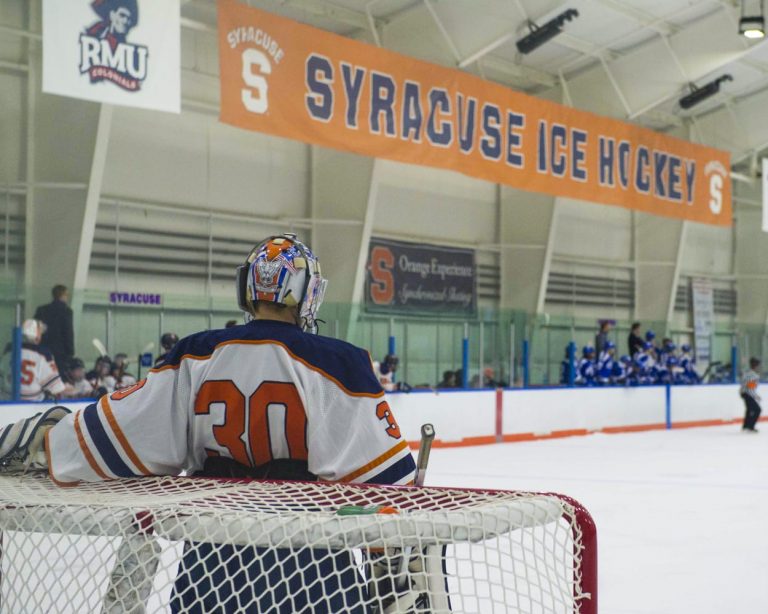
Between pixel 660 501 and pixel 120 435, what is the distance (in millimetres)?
6050

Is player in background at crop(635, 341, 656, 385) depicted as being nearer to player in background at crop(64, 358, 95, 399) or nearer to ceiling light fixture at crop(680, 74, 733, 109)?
ceiling light fixture at crop(680, 74, 733, 109)

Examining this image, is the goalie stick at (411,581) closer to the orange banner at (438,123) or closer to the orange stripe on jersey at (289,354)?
the orange stripe on jersey at (289,354)

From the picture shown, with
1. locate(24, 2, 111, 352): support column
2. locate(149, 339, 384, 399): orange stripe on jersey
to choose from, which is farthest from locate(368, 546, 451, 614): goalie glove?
locate(24, 2, 111, 352): support column

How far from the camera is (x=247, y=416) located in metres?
2.22

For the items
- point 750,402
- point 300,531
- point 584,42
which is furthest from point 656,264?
point 300,531

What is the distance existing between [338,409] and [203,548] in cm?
37

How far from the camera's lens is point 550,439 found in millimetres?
14234

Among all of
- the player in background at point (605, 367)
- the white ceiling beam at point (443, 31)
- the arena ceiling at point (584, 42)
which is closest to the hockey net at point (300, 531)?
the arena ceiling at point (584, 42)

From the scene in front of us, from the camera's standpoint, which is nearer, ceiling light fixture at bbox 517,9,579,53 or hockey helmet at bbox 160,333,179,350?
hockey helmet at bbox 160,333,179,350

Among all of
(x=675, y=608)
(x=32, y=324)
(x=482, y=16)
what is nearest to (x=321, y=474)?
(x=675, y=608)

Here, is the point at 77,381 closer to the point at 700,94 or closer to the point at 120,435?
the point at 120,435

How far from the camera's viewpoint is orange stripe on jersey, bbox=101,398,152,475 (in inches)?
86.0

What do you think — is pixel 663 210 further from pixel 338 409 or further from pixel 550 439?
pixel 338 409

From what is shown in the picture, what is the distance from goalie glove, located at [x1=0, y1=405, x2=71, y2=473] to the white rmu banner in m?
6.85
